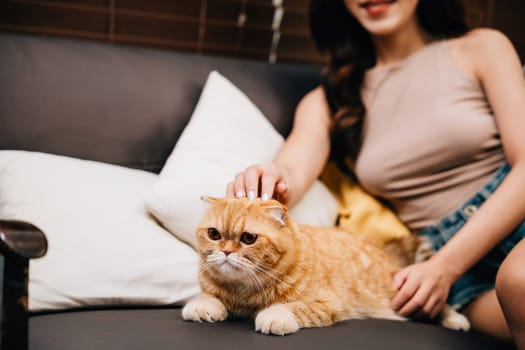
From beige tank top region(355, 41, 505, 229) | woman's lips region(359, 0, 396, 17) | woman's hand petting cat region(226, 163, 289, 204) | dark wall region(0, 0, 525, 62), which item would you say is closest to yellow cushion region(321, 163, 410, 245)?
beige tank top region(355, 41, 505, 229)

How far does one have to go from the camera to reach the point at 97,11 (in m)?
2.08

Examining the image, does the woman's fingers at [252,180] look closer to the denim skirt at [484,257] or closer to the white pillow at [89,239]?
the white pillow at [89,239]

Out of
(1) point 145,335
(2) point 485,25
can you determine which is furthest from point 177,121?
(2) point 485,25

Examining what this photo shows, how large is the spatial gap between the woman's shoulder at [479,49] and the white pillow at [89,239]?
0.90 meters

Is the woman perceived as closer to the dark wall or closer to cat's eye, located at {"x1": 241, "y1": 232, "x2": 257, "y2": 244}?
cat's eye, located at {"x1": 241, "y1": 232, "x2": 257, "y2": 244}

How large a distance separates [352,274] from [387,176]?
38cm

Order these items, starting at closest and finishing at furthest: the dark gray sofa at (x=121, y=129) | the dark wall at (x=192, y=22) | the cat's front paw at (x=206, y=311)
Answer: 1. the dark gray sofa at (x=121, y=129)
2. the cat's front paw at (x=206, y=311)
3. the dark wall at (x=192, y=22)

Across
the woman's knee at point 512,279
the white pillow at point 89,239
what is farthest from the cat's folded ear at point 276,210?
the woman's knee at point 512,279

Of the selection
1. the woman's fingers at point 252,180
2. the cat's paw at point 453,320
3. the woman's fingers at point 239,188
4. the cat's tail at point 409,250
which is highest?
the woman's fingers at point 252,180

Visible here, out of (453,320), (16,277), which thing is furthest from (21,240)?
(453,320)

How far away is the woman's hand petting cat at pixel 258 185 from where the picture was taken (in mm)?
1253

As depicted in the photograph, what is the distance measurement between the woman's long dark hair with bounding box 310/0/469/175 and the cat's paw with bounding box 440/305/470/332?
55cm

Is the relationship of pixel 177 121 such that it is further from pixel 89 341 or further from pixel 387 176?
pixel 89 341

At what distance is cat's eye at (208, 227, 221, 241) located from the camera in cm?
117
